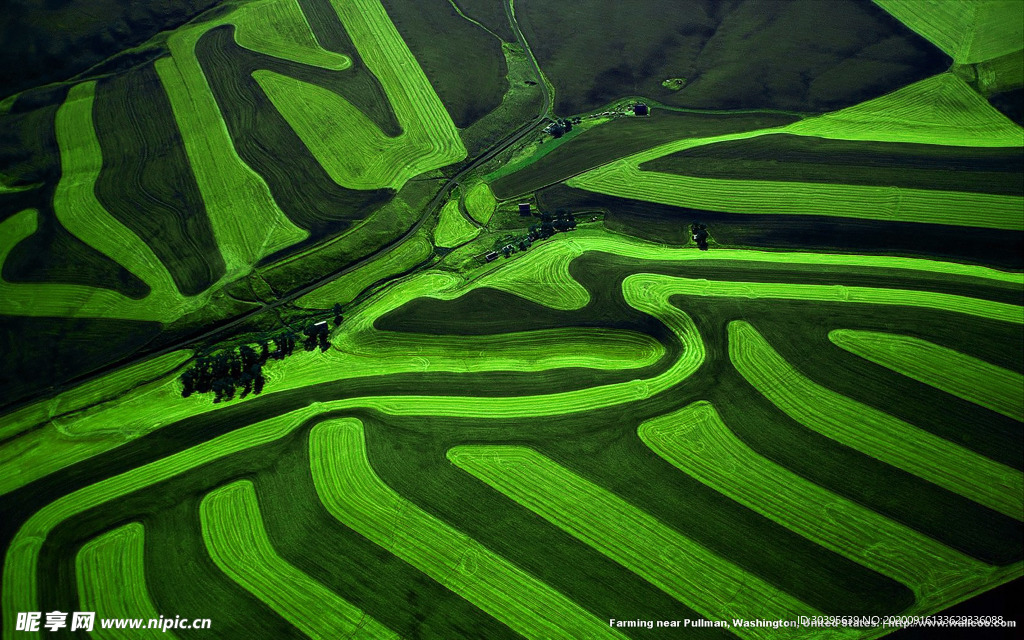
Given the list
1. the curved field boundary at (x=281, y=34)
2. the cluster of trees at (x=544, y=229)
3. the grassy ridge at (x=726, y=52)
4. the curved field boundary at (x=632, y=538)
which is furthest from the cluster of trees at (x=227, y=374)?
the grassy ridge at (x=726, y=52)

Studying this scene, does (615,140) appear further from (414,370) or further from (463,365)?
(414,370)

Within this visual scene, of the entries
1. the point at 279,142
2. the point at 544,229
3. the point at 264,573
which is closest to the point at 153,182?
the point at 279,142

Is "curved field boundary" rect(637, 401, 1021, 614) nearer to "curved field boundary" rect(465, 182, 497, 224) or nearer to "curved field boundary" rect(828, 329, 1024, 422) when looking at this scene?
"curved field boundary" rect(828, 329, 1024, 422)

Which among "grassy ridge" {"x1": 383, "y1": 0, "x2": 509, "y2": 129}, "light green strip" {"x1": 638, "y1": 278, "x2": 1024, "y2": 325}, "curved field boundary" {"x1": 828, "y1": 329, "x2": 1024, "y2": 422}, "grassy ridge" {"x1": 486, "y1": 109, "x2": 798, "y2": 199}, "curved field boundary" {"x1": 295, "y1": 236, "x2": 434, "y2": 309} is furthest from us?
"grassy ridge" {"x1": 383, "y1": 0, "x2": 509, "y2": 129}

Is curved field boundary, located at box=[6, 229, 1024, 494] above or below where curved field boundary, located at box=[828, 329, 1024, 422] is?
above

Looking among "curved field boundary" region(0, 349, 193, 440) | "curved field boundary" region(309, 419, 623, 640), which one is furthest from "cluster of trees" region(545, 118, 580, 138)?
"curved field boundary" region(0, 349, 193, 440)

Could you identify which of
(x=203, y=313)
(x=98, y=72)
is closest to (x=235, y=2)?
(x=98, y=72)
